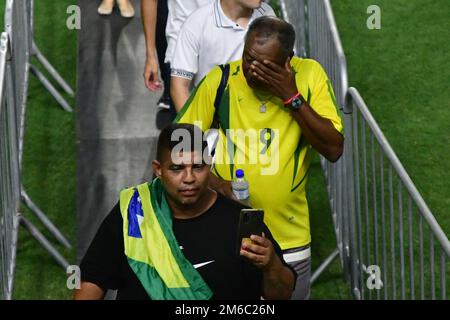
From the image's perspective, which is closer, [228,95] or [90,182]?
[228,95]

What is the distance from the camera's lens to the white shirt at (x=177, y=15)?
7.17 m

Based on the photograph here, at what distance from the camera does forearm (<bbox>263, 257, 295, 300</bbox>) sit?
4668 mm

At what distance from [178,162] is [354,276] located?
2.27m

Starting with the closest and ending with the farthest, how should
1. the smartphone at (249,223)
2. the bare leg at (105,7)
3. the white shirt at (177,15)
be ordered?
1. the smartphone at (249,223)
2. the white shirt at (177,15)
3. the bare leg at (105,7)

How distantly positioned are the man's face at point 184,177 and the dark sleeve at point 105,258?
0.29m

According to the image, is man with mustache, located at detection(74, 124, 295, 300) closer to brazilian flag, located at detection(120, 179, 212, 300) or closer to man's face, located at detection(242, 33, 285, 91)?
brazilian flag, located at detection(120, 179, 212, 300)

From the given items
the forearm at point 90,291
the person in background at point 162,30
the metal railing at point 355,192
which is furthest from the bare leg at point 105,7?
the forearm at point 90,291

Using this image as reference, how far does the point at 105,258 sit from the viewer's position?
473 centimetres

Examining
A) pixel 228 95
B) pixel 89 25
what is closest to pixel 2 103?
pixel 228 95

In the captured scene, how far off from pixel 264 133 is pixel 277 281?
1.05m

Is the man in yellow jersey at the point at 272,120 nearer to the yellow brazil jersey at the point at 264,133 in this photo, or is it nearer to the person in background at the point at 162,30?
the yellow brazil jersey at the point at 264,133

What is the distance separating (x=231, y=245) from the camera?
4.71m

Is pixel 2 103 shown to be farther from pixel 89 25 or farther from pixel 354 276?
pixel 89 25

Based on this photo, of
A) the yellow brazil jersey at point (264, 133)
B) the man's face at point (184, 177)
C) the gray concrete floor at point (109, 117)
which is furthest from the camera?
the gray concrete floor at point (109, 117)
